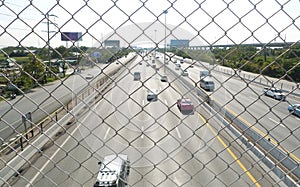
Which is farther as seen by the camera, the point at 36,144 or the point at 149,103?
the point at 36,144

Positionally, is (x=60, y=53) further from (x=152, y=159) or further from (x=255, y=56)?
(x=152, y=159)

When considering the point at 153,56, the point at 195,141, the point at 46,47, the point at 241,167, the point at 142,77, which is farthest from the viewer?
the point at 195,141

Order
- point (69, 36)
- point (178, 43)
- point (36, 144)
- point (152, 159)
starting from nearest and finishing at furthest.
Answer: point (69, 36), point (178, 43), point (36, 144), point (152, 159)

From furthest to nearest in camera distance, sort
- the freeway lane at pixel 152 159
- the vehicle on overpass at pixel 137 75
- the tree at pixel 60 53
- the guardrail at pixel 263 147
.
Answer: the freeway lane at pixel 152 159 < the vehicle on overpass at pixel 137 75 < the guardrail at pixel 263 147 < the tree at pixel 60 53

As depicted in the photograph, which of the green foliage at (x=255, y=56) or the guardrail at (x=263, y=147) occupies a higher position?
the green foliage at (x=255, y=56)

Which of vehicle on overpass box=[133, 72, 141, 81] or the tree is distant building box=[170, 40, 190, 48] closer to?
vehicle on overpass box=[133, 72, 141, 81]

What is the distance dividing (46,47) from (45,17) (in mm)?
206

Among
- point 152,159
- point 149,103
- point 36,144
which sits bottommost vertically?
point 152,159

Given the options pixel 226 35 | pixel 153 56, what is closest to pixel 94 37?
pixel 153 56

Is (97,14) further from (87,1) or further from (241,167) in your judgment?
(241,167)

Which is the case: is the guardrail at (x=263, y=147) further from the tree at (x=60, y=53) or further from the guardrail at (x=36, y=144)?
the tree at (x=60, y=53)

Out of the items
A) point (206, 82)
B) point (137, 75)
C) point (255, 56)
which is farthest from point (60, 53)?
point (206, 82)

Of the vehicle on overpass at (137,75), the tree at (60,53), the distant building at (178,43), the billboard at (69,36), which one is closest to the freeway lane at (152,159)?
the vehicle on overpass at (137,75)

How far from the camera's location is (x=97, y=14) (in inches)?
60.5
